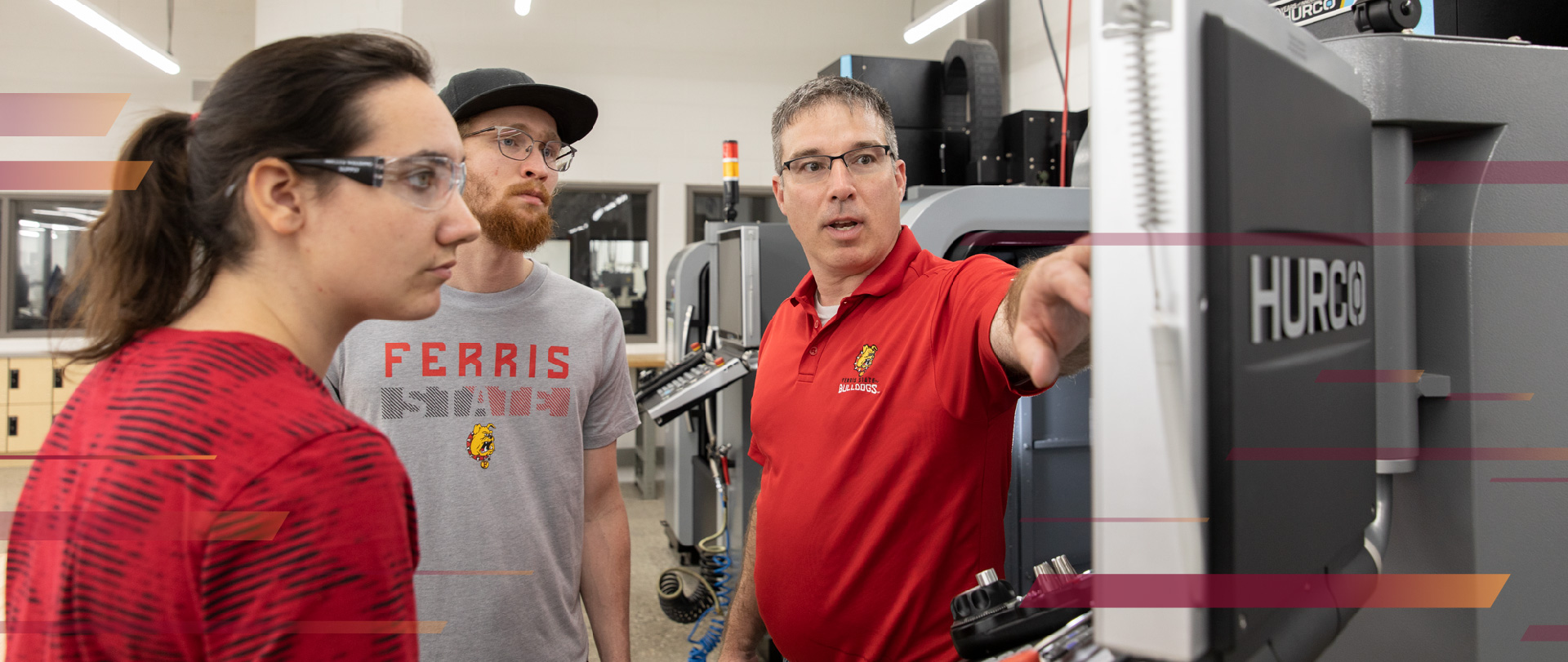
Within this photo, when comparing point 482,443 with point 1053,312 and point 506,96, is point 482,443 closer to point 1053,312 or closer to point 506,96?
point 506,96

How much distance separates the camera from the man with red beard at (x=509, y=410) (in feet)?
4.23

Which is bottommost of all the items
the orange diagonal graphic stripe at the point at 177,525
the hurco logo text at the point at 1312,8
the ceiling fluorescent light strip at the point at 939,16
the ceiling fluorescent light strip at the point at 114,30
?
the orange diagonal graphic stripe at the point at 177,525

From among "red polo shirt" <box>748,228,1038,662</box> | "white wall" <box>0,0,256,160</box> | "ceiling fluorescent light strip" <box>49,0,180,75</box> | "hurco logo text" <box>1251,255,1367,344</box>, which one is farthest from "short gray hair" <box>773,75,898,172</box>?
"white wall" <box>0,0,256,160</box>

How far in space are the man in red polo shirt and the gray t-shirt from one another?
0.33 meters

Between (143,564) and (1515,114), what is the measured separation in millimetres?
1334

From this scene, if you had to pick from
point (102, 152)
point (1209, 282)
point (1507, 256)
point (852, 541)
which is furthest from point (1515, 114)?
point (102, 152)

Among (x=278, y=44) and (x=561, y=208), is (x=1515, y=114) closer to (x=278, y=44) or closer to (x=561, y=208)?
(x=278, y=44)

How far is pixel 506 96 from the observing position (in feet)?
4.58

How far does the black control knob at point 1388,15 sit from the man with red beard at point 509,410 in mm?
1102

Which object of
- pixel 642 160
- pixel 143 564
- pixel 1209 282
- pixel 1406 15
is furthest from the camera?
pixel 642 160

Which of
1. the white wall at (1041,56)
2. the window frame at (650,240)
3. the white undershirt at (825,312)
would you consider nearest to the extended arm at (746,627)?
the white undershirt at (825,312)

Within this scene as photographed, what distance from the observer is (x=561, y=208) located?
22.2 feet

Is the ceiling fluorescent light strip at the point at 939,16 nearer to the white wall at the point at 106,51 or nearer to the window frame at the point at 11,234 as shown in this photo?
the white wall at the point at 106,51

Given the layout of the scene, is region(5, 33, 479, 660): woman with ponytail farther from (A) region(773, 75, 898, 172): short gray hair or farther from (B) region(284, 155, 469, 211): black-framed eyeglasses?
(A) region(773, 75, 898, 172): short gray hair
